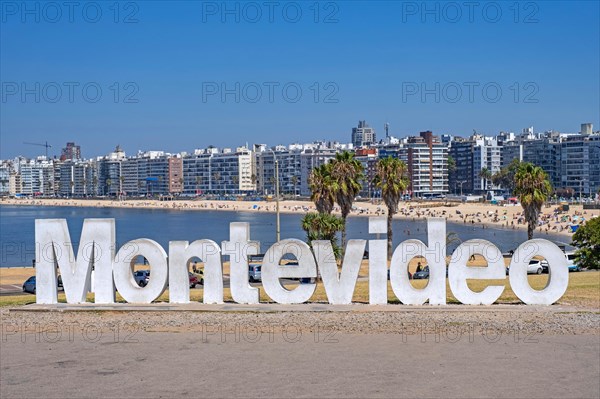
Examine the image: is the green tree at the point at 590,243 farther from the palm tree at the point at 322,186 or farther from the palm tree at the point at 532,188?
the palm tree at the point at 322,186

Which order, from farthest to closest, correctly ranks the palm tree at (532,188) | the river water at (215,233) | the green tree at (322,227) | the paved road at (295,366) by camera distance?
the river water at (215,233)
the palm tree at (532,188)
the green tree at (322,227)
the paved road at (295,366)

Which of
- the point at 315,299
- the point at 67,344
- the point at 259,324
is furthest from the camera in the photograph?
the point at 315,299

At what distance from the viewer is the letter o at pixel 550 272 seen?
2145cm

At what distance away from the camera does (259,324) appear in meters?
19.9

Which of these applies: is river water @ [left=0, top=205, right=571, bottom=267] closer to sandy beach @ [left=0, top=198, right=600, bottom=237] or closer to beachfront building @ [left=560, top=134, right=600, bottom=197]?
sandy beach @ [left=0, top=198, right=600, bottom=237]

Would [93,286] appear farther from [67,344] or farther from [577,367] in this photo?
[577,367]

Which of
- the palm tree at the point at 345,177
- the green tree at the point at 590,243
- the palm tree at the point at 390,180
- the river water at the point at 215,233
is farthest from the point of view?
the river water at the point at 215,233

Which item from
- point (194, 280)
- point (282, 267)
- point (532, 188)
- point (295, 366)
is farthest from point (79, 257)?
point (532, 188)

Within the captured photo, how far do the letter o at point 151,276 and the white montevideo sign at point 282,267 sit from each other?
0.03 meters

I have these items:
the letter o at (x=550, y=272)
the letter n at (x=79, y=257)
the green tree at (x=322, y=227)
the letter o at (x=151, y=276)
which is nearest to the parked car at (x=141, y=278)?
the green tree at (x=322, y=227)

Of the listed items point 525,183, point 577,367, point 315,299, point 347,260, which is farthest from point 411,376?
point 525,183

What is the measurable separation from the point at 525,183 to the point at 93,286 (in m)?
33.8

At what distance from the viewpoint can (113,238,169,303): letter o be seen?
21.8 meters

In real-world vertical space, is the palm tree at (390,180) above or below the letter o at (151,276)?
above
